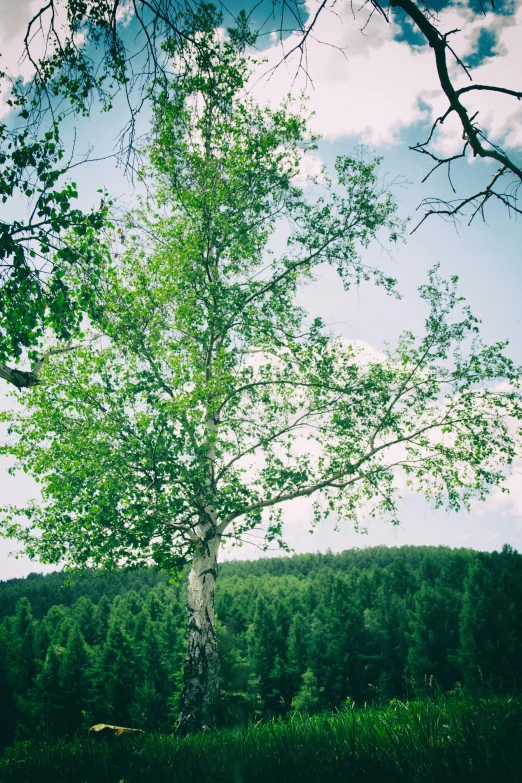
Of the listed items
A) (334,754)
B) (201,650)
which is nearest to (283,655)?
(201,650)

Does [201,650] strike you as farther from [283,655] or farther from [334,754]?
[283,655]

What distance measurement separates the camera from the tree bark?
9.83 meters

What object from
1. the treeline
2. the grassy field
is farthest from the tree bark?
the treeline

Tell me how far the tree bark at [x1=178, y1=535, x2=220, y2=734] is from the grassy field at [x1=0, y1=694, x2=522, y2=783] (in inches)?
239

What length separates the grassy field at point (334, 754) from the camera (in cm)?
263

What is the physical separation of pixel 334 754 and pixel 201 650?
8.37 m

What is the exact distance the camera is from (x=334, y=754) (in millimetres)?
3096

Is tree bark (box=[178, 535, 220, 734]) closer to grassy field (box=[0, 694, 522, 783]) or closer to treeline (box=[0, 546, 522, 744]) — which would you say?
grassy field (box=[0, 694, 522, 783])

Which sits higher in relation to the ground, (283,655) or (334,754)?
(334,754)

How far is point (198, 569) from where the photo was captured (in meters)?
11.1

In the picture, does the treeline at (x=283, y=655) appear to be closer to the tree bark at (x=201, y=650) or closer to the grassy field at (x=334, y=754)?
the tree bark at (x=201, y=650)

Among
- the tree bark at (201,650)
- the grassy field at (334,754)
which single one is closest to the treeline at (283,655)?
the tree bark at (201,650)

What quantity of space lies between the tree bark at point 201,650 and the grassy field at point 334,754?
6061 millimetres

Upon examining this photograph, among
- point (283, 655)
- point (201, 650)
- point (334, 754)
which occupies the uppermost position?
point (334, 754)
